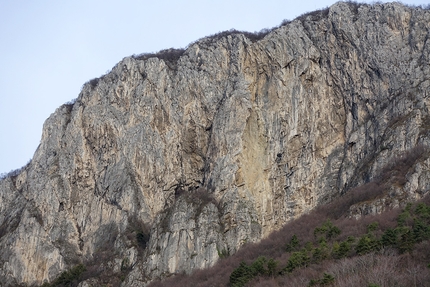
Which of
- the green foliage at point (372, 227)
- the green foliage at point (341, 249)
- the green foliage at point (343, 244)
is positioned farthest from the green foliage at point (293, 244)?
the green foliage at point (372, 227)

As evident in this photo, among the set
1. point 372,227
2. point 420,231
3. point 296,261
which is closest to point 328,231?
point 372,227

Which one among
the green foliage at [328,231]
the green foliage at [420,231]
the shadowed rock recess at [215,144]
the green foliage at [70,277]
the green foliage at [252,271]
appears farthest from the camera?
the shadowed rock recess at [215,144]

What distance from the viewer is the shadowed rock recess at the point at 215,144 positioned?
79938 mm

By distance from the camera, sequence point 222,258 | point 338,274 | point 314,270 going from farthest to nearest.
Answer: point 222,258
point 314,270
point 338,274

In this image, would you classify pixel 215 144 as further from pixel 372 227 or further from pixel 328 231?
pixel 372 227

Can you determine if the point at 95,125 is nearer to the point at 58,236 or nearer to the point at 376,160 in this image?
the point at 58,236

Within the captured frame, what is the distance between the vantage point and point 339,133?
8788 cm

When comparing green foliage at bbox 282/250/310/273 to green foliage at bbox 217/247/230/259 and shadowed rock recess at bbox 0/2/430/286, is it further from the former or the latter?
shadowed rock recess at bbox 0/2/430/286

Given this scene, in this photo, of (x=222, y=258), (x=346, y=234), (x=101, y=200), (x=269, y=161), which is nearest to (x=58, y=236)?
(x=101, y=200)

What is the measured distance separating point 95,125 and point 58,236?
16147mm

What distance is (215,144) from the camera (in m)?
86.8

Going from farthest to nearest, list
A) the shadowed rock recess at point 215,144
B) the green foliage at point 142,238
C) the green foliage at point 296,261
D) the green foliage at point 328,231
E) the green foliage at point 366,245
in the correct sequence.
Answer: the green foliage at point 142,238, the shadowed rock recess at point 215,144, the green foliage at point 328,231, the green foliage at point 296,261, the green foliage at point 366,245

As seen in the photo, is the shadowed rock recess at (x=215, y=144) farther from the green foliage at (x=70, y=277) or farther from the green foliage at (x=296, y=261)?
the green foliage at (x=296, y=261)

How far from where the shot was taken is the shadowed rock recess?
79.9 meters
